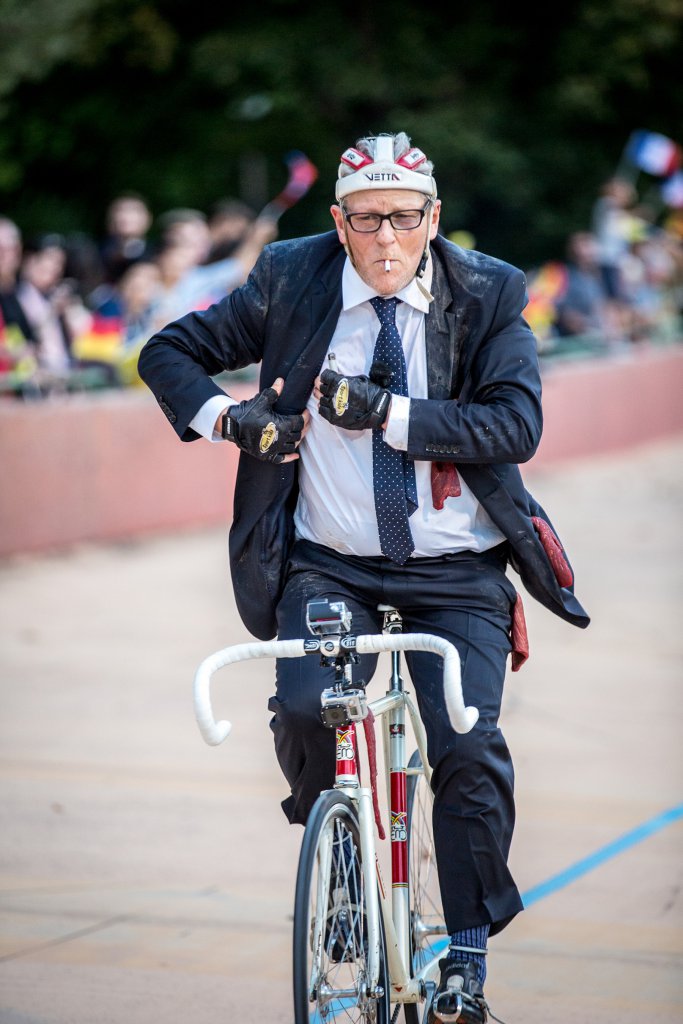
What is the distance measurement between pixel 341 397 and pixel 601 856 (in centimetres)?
266

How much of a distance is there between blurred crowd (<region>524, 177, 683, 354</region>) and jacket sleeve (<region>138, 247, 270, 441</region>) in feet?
41.4

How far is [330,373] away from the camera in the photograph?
3641 mm

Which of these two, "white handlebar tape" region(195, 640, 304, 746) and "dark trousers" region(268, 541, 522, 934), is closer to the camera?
"white handlebar tape" region(195, 640, 304, 746)

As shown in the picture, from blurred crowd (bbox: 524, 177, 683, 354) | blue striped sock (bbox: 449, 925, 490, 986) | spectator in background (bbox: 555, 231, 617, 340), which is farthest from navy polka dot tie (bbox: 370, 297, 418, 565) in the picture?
spectator in background (bbox: 555, 231, 617, 340)

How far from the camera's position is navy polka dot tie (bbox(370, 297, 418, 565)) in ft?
12.5

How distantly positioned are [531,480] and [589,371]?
2320 millimetres

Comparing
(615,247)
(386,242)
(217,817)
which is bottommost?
(217,817)

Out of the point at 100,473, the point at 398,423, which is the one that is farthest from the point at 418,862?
the point at 100,473

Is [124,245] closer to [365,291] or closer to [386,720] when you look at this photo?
[365,291]

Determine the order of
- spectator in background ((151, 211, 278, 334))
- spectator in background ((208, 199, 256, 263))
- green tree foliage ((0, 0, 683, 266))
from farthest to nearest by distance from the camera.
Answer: green tree foliage ((0, 0, 683, 266))
spectator in background ((208, 199, 256, 263))
spectator in background ((151, 211, 278, 334))

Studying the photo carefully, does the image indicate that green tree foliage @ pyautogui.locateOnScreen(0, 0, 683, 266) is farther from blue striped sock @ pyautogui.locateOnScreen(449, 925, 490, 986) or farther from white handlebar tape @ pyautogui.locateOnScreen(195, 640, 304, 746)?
white handlebar tape @ pyautogui.locateOnScreen(195, 640, 304, 746)

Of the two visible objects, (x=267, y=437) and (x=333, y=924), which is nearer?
(x=333, y=924)

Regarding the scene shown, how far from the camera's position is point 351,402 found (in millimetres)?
3631

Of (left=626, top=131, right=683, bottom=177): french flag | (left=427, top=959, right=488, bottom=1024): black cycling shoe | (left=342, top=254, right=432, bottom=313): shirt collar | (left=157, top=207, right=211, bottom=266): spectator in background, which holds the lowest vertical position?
(left=427, top=959, right=488, bottom=1024): black cycling shoe
